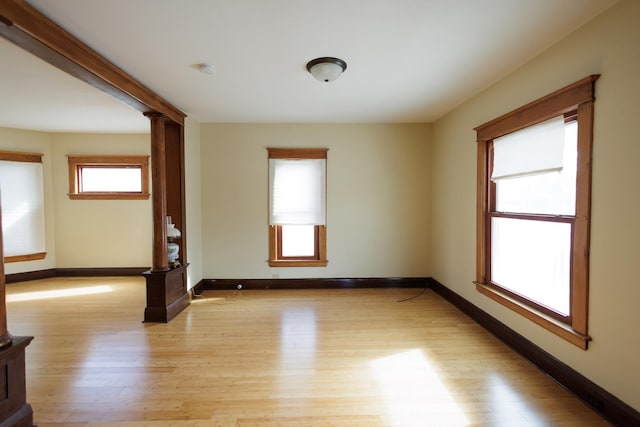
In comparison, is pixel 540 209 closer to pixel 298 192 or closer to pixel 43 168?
pixel 298 192

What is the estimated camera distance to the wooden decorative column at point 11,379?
1629 millimetres

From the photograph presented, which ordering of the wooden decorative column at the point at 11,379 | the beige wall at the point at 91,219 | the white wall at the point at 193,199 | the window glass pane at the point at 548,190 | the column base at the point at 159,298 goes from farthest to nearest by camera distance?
1. the beige wall at the point at 91,219
2. the white wall at the point at 193,199
3. the column base at the point at 159,298
4. the window glass pane at the point at 548,190
5. the wooden decorative column at the point at 11,379

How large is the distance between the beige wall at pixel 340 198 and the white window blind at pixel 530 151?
167 cm

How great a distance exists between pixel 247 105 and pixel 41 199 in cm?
465

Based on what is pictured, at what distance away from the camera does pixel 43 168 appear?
5258mm

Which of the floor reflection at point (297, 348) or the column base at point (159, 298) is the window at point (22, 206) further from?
the floor reflection at point (297, 348)

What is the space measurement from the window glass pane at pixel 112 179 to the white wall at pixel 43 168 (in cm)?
57

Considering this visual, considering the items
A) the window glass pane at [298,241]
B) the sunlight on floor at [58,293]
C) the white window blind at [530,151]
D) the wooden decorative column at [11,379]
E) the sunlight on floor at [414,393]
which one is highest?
the white window blind at [530,151]

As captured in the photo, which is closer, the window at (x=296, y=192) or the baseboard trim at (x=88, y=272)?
the window at (x=296, y=192)

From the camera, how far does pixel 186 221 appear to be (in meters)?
3.99

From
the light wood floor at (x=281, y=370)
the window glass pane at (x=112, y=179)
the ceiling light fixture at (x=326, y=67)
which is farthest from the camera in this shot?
the window glass pane at (x=112, y=179)

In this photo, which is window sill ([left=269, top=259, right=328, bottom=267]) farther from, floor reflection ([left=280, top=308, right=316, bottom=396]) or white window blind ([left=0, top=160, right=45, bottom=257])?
white window blind ([left=0, top=160, right=45, bottom=257])

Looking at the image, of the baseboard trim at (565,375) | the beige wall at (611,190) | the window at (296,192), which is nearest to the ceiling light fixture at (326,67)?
the beige wall at (611,190)

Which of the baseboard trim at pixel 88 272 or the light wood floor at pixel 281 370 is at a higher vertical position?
the baseboard trim at pixel 88 272
